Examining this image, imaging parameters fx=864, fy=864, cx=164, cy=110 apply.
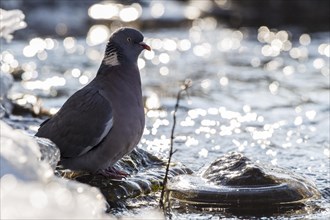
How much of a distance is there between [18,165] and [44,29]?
938cm

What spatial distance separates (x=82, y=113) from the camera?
4.72m

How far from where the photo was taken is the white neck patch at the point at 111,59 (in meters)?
4.93

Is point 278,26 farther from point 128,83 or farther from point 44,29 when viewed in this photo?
point 128,83

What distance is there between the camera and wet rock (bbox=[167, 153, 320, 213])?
474 cm

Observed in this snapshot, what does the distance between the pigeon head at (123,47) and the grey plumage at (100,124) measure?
123 millimetres

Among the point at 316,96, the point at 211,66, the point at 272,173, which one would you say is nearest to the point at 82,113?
the point at 272,173

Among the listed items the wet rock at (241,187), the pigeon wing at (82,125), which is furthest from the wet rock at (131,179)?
the pigeon wing at (82,125)

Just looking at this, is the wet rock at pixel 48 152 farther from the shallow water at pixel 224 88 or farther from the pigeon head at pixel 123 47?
the pigeon head at pixel 123 47

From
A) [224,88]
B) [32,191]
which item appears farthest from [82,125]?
[224,88]

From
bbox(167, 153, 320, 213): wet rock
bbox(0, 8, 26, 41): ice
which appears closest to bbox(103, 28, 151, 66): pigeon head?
bbox(167, 153, 320, 213): wet rock

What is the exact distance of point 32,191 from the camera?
2.40m

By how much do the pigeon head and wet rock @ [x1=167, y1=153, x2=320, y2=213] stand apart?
0.76 metres

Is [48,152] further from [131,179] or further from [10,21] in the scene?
[10,21]

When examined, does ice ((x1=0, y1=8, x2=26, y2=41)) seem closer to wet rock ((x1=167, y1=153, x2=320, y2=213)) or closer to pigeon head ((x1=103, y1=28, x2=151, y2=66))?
pigeon head ((x1=103, y1=28, x2=151, y2=66))
